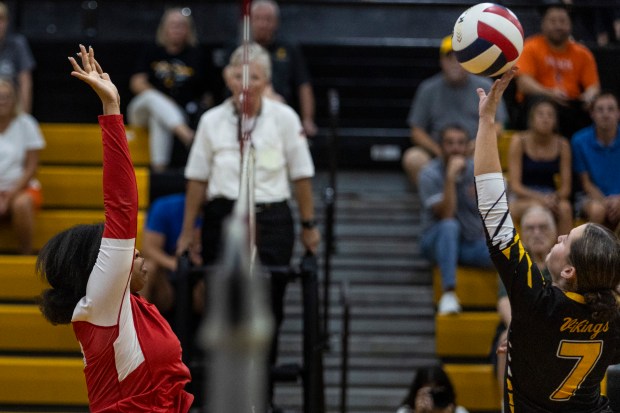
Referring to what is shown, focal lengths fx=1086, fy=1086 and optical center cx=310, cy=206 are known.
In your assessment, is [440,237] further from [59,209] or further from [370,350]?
[59,209]

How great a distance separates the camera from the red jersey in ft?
9.75

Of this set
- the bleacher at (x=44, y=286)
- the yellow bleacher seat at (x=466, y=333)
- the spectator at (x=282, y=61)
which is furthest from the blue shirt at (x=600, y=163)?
the bleacher at (x=44, y=286)

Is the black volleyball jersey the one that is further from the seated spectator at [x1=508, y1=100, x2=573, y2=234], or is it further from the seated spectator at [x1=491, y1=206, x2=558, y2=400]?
the seated spectator at [x1=508, y1=100, x2=573, y2=234]

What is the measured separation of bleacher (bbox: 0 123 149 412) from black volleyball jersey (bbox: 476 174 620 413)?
3739mm

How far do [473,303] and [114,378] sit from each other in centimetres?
409

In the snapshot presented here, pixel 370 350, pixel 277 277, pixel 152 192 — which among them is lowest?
pixel 370 350

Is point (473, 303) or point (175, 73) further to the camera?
point (175, 73)

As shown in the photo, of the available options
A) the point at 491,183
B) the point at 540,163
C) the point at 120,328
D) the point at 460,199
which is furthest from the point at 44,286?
the point at 491,183

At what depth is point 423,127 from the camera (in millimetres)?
7707

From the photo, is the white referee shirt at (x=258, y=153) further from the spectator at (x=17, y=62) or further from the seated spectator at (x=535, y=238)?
the spectator at (x=17, y=62)

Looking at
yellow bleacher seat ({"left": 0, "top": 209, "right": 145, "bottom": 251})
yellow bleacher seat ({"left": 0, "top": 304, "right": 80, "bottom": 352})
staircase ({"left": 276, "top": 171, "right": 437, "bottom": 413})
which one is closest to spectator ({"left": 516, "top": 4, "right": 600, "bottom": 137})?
staircase ({"left": 276, "top": 171, "right": 437, "bottom": 413})

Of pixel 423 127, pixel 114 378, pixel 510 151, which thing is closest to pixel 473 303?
pixel 510 151

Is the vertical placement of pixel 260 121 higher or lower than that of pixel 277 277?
higher

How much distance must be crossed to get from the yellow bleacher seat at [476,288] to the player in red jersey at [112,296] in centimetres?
389
